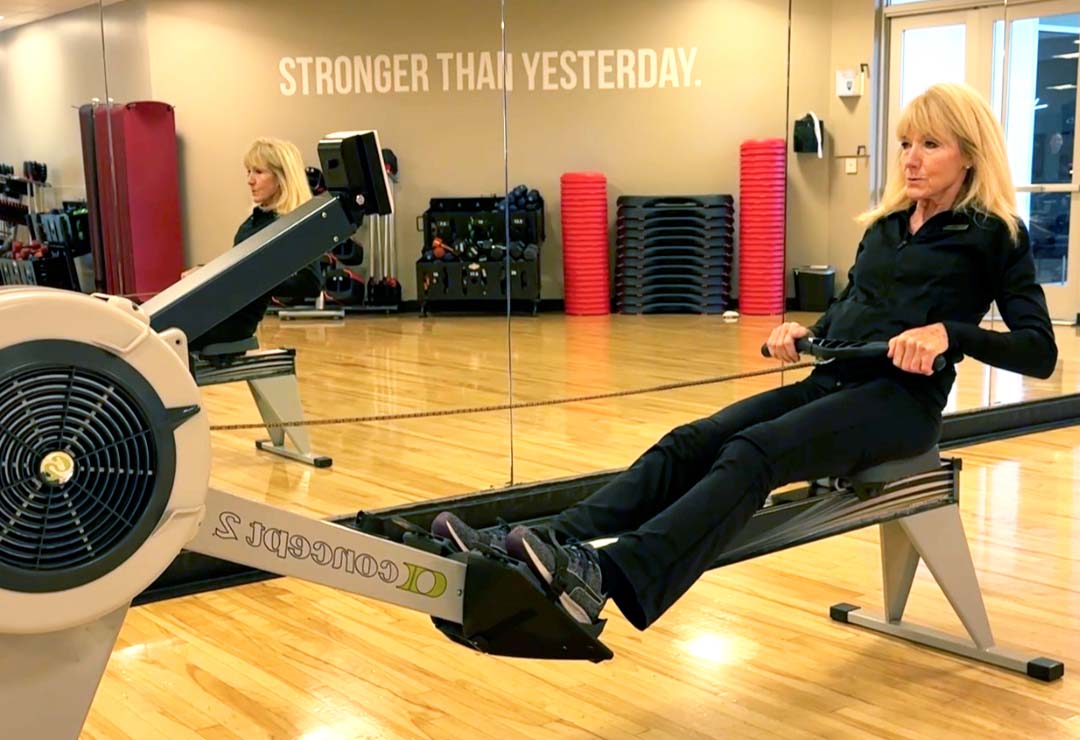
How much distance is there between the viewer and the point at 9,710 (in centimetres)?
153

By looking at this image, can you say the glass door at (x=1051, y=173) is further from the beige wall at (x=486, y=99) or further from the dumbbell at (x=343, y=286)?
the dumbbell at (x=343, y=286)

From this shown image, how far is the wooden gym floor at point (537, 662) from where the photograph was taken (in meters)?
2.42

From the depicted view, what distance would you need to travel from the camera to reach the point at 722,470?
2.15m

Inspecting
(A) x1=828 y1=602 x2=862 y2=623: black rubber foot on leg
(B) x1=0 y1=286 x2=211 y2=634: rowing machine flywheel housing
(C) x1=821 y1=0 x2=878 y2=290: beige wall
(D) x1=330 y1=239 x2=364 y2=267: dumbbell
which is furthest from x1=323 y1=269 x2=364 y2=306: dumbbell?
(C) x1=821 y1=0 x2=878 y2=290: beige wall

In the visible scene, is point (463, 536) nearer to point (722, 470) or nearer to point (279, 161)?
point (722, 470)

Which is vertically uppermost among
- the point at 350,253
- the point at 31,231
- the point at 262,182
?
the point at 262,182

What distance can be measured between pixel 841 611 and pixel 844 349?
92cm

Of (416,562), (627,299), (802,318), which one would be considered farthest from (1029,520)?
(416,562)

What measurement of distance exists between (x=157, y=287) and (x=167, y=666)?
45.4 inches

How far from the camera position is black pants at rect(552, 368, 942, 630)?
1981 mm

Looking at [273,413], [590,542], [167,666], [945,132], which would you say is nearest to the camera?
[590,542]

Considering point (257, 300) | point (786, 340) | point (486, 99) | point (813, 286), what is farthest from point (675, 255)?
point (786, 340)

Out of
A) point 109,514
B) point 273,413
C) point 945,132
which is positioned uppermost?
point 945,132

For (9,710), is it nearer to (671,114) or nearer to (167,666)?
(167,666)
